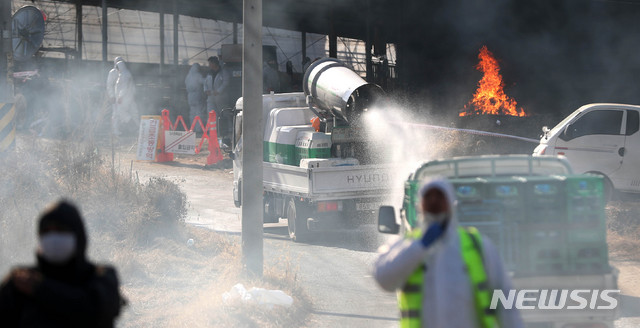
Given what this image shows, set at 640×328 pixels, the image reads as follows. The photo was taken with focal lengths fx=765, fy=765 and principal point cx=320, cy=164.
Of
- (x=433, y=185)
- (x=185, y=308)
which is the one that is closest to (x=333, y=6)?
(x=185, y=308)

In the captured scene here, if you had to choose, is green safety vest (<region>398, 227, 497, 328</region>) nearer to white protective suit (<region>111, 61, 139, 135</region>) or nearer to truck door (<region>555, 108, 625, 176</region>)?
truck door (<region>555, 108, 625, 176</region>)

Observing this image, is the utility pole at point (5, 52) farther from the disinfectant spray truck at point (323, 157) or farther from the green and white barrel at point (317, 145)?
the green and white barrel at point (317, 145)

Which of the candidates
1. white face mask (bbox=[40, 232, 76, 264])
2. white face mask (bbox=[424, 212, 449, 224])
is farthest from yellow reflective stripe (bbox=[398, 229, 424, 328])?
white face mask (bbox=[40, 232, 76, 264])

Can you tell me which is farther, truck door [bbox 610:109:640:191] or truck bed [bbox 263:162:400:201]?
truck door [bbox 610:109:640:191]

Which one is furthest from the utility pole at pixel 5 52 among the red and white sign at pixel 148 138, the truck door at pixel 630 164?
the red and white sign at pixel 148 138

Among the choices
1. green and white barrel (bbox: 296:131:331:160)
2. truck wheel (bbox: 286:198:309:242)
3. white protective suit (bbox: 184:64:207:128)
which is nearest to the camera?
truck wheel (bbox: 286:198:309:242)

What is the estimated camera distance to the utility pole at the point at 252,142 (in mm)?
9086

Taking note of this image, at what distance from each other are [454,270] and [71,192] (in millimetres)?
8886

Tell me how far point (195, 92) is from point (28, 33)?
13560mm

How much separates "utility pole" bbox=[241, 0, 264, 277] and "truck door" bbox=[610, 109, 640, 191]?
8.62 m

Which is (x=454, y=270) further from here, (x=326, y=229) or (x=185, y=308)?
(x=326, y=229)

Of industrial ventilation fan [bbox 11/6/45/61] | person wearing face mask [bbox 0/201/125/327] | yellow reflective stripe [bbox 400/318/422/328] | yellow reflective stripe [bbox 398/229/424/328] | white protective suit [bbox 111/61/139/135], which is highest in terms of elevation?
industrial ventilation fan [bbox 11/6/45/61]

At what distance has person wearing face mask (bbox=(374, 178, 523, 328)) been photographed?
3633mm

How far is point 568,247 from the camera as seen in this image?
20.6 feet
